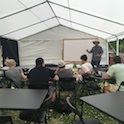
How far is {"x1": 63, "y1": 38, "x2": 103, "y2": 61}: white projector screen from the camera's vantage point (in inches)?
445

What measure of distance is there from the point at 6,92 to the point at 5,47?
6.98m

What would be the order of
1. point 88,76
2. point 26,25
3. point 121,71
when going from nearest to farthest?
point 121,71 → point 88,76 → point 26,25

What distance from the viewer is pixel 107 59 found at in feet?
37.9

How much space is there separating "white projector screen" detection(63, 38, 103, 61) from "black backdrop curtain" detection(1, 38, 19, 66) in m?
2.35

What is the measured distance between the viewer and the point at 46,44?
1162cm

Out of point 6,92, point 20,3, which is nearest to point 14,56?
point 20,3

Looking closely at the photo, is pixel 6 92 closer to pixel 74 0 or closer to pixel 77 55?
pixel 74 0

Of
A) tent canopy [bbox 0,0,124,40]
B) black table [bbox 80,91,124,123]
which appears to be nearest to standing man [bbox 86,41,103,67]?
tent canopy [bbox 0,0,124,40]

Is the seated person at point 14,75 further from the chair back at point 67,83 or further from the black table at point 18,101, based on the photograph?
the black table at point 18,101

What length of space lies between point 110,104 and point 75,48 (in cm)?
889

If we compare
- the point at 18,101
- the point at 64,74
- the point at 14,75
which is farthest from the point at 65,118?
the point at 18,101

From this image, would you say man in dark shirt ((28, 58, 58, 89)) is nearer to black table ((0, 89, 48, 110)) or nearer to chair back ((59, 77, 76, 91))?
black table ((0, 89, 48, 110))

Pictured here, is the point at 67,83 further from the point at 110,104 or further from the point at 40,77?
the point at 110,104

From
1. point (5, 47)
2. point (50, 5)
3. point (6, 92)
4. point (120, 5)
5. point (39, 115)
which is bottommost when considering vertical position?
point (39, 115)
